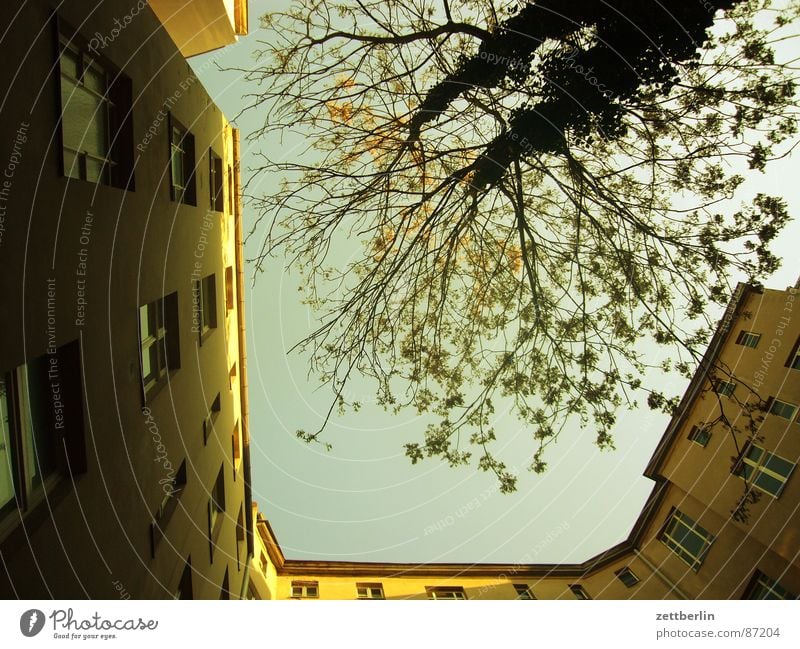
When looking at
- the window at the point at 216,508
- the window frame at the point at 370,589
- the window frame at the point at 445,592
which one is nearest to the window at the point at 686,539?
the window frame at the point at 445,592

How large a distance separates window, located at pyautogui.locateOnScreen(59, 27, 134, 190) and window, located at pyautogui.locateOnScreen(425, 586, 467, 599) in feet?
54.0

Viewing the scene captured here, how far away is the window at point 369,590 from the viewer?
15.6m

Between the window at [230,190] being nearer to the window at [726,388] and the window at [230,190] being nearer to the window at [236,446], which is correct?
the window at [236,446]

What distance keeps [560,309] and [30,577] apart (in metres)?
9.86

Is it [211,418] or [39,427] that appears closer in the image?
[39,427]

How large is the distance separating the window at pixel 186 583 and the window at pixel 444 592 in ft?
33.0

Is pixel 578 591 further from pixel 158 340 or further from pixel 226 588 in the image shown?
pixel 158 340

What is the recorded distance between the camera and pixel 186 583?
925 centimetres

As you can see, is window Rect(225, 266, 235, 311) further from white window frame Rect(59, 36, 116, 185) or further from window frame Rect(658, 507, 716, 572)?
window frame Rect(658, 507, 716, 572)

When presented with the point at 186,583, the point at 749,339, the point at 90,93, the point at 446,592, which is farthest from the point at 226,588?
the point at 749,339

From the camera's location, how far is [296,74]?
372 inches

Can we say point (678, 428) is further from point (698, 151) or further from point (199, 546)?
point (199, 546)

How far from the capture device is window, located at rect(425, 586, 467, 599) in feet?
54.7

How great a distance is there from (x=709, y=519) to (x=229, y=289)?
16386mm
